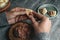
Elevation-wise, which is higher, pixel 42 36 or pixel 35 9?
pixel 35 9

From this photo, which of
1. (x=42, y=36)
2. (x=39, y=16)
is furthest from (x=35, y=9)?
(x=42, y=36)

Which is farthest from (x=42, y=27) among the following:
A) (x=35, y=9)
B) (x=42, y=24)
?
(x=35, y=9)

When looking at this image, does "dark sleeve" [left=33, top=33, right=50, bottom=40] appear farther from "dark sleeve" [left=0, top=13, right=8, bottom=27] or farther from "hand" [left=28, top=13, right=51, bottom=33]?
"dark sleeve" [left=0, top=13, right=8, bottom=27]

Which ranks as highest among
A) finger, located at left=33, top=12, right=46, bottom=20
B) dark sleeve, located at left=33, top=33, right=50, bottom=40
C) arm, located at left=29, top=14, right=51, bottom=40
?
finger, located at left=33, top=12, right=46, bottom=20

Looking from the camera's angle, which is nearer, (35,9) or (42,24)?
(42,24)

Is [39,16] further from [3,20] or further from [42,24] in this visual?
[3,20]

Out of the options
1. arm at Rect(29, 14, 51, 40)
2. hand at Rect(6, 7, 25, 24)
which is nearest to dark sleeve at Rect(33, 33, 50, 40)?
arm at Rect(29, 14, 51, 40)


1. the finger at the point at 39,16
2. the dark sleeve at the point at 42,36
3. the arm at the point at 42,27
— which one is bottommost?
the dark sleeve at the point at 42,36

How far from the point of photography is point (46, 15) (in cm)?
93

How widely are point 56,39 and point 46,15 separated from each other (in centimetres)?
14

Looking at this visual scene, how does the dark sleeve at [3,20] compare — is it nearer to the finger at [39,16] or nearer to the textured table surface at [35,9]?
the textured table surface at [35,9]

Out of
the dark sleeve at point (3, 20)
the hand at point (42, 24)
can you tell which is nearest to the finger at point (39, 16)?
the hand at point (42, 24)

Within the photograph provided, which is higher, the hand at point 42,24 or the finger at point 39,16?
the finger at point 39,16

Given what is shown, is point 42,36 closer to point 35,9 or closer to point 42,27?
point 42,27
